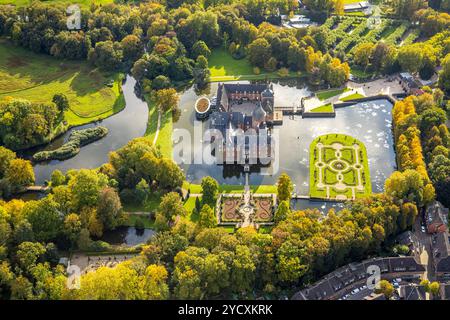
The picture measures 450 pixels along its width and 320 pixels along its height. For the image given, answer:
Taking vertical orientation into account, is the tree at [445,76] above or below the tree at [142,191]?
above

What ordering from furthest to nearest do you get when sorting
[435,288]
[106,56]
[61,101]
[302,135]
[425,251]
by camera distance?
[106,56], [61,101], [302,135], [425,251], [435,288]

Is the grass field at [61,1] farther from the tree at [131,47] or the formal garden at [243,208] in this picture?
the formal garden at [243,208]

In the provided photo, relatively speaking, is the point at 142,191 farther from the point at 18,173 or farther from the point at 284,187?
the point at 284,187

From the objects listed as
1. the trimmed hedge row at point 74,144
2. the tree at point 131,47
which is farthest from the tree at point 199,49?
the trimmed hedge row at point 74,144

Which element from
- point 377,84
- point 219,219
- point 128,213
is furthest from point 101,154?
point 377,84

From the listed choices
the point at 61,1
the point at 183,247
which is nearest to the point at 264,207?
the point at 183,247

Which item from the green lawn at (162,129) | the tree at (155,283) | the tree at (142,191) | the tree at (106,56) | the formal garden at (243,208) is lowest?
the tree at (155,283)

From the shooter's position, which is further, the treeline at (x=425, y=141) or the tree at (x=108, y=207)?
the treeline at (x=425, y=141)

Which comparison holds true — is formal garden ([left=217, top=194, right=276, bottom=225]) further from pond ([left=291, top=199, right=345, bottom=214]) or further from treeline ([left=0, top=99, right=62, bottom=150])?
treeline ([left=0, top=99, right=62, bottom=150])
